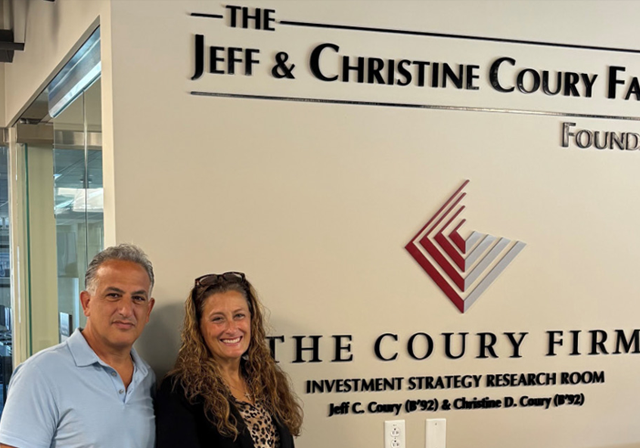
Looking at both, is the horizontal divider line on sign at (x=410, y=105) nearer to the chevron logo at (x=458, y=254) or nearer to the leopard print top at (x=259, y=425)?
the chevron logo at (x=458, y=254)

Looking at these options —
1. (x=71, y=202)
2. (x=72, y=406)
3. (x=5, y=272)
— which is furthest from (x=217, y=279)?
(x=5, y=272)

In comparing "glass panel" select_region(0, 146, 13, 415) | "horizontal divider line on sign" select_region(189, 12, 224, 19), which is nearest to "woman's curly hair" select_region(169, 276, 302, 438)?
"horizontal divider line on sign" select_region(189, 12, 224, 19)

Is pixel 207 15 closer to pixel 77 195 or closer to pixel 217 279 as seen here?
pixel 217 279

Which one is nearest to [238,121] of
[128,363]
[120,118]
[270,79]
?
[270,79]

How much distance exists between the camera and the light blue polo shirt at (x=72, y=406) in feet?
6.13

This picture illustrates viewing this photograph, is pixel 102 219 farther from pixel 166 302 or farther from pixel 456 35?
pixel 456 35

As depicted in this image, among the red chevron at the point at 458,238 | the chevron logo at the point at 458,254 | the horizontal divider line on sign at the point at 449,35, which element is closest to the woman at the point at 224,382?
the chevron logo at the point at 458,254

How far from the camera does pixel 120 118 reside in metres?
2.32

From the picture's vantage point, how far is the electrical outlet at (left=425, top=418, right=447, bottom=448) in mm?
2641

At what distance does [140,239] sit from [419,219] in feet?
3.25

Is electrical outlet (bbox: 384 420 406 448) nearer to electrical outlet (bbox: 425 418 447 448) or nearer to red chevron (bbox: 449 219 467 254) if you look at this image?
electrical outlet (bbox: 425 418 447 448)

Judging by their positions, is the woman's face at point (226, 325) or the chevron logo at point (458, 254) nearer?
the woman's face at point (226, 325)

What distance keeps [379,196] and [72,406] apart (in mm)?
1244

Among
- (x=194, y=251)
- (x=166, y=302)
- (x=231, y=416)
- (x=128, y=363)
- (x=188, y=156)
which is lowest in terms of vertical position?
(x=231, y=416)
